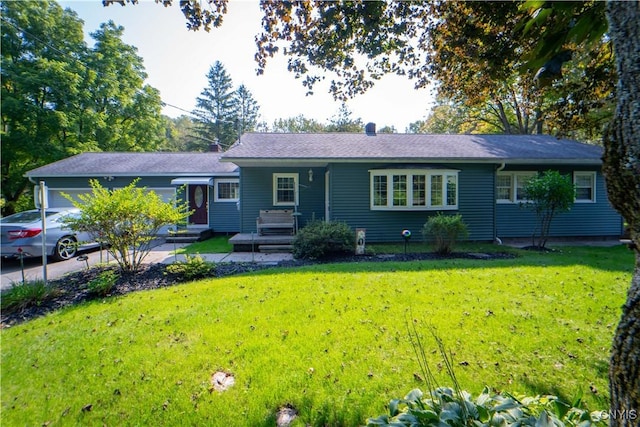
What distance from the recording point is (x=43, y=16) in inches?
656

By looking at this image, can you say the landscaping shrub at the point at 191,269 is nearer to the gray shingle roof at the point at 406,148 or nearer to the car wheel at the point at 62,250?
the gray shingle roof at the point at 406,148

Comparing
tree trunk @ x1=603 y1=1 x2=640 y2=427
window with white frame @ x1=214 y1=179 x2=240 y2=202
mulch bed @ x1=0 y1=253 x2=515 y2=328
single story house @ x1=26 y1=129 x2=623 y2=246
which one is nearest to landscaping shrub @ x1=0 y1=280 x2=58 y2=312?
mulch bed @ x1=0 y1=253 x2=515 y2=328

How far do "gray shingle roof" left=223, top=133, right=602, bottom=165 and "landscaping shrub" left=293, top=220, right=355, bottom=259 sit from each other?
2622 mm

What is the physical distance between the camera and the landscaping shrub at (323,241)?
8.26m

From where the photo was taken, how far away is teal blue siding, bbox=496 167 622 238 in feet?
36.9

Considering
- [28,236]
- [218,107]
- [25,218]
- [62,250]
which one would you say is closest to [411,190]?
[62,250]

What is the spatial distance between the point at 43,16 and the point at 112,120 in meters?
6.05

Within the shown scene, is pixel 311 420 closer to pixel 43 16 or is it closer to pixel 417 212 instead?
pixel 417 212

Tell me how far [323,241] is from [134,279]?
4508mm

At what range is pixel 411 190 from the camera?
33.1 feet

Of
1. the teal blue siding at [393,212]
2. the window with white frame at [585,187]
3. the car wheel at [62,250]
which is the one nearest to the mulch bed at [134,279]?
the teal blue siding at [393,212]

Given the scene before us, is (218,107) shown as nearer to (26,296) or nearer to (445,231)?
(445,231)

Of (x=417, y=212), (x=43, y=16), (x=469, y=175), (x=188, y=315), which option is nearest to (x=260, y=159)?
(x=417, y=212)

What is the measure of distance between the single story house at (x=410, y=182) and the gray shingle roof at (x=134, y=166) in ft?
10.7
